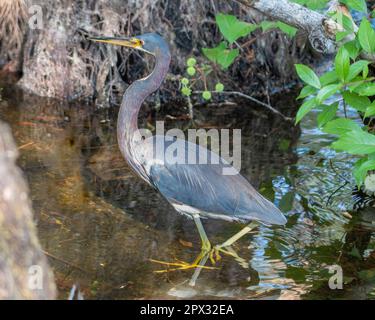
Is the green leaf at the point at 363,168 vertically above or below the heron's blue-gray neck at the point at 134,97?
below

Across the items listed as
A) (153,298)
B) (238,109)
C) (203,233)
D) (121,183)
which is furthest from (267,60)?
(153,298)

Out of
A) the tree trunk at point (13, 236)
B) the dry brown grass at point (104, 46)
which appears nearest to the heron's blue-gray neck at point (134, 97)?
the dry brown grass at point (104, 46)

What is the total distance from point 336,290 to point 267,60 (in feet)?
12.8

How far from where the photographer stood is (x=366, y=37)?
5.02 metres

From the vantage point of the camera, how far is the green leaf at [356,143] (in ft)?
16.2

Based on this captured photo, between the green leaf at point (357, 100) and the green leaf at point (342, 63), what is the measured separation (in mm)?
399

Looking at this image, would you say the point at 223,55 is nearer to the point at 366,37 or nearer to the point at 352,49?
the point at 352,49

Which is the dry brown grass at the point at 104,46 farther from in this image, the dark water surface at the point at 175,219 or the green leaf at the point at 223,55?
the green leaf at the point at 223,55

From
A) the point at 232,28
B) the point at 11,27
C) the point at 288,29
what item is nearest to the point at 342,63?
the point at 288,29

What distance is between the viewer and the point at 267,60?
8344mm

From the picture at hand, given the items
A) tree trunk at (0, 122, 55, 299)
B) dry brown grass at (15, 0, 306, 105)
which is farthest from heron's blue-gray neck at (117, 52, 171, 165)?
tree trunk at (0, 122, 55, 299)

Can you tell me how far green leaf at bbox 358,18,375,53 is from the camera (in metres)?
4.99

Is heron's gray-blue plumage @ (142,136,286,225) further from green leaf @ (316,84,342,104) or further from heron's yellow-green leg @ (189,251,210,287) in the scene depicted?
green leaf @ (316,84,342,104)

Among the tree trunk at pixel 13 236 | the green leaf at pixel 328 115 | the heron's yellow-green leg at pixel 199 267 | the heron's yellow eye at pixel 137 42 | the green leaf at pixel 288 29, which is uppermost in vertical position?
the green leaf at pixel 288 29
